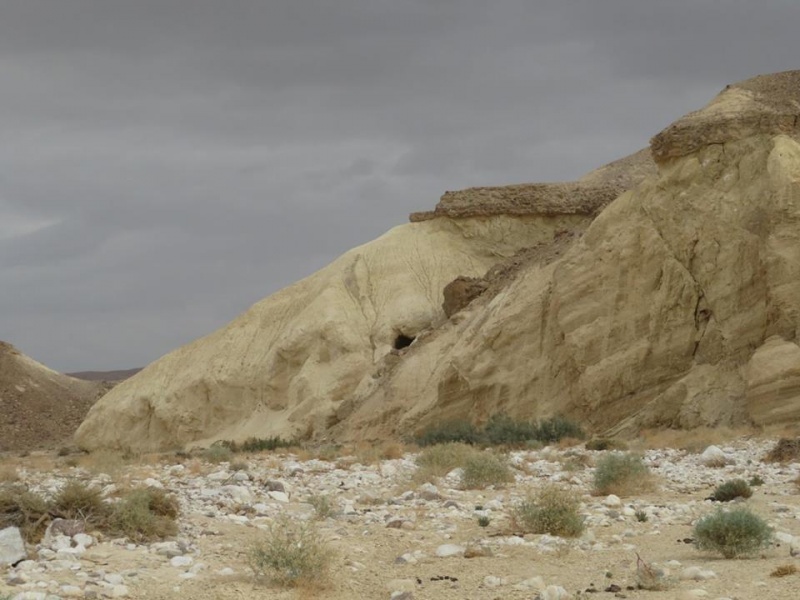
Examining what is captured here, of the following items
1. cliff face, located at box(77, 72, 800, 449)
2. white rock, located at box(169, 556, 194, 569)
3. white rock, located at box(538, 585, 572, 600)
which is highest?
cliff face, located at box(77, 72, 800, 449)

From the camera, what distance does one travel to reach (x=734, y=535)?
10.6 metres

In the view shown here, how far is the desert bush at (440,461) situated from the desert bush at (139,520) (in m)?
5.68

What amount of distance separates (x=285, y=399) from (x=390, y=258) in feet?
25.6

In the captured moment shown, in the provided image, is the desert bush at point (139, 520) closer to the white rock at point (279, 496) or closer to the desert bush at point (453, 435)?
the white rock at point (279, 496)

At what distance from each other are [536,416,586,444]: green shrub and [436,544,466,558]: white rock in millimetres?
14811

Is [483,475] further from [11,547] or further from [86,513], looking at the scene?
[11,547]

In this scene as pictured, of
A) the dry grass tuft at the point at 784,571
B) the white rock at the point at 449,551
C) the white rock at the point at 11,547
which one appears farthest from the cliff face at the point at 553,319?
the white rock at the point at 11,547

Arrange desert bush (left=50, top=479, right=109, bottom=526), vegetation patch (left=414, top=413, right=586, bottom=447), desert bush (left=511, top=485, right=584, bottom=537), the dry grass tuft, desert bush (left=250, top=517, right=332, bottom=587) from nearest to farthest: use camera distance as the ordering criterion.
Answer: the dry grass tuft < desert bush (left=250, top=517, right=332, bottom=587) < desert bush (left=50, top=479, right=109, bottom=526) < desert bush (left=511, top=485, right=584, bottom=537) < vegetation patch (left=414, top=413, right=586, bottom=447)

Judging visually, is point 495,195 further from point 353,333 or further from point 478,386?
point 478,386

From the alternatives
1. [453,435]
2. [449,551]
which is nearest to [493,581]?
[449,551]

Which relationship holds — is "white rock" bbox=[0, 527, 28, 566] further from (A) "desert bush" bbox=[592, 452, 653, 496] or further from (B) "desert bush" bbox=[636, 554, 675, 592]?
(A) "desert bush" bbox=[592, 452, 653, 496]

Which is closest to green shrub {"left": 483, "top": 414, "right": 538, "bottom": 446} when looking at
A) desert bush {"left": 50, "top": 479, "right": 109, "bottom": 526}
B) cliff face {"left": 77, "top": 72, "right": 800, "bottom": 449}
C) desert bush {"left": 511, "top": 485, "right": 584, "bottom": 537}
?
cliff face {"left": 77, "top": 72, "right": 800, "bottom": 449}

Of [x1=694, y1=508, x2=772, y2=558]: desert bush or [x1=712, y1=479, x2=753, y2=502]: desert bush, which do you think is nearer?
[x1=694, y1=508, x2=772, y2=558]: desert bush

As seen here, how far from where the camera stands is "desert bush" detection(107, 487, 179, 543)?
11.3 meters
